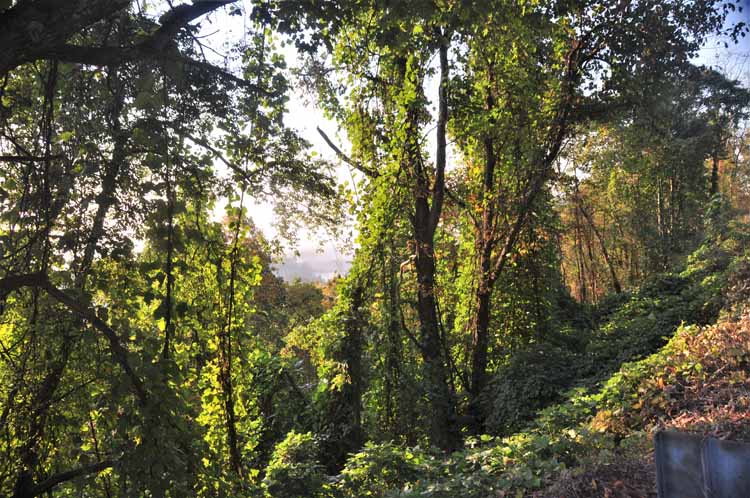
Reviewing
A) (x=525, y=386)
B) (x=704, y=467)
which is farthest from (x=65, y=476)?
(x=525, y=386)

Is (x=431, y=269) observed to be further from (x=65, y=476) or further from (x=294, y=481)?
(x=65, y=476)

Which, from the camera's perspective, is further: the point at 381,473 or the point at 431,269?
the point at 431,269

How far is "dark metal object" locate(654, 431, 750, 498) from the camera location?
226cm

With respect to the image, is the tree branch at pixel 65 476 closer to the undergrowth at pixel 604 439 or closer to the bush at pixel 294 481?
the bush at pixel 294 481

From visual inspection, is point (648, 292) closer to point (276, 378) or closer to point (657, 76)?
point (657, 76)

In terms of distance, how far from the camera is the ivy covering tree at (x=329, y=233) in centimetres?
296

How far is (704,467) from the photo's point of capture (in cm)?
231

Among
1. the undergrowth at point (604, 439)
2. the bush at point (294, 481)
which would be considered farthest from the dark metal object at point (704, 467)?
the bush at point (294, 481)

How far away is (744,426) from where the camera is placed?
12.2ft

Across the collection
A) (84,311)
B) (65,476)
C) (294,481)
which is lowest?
(294,481)

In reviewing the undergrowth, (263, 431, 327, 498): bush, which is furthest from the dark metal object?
(263, 431, 327, 498): bush

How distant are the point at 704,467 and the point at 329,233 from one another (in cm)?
534

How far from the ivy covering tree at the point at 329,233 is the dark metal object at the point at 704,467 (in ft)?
4.59

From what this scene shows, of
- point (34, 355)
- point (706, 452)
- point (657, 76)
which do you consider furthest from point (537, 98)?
point (34, 355)
